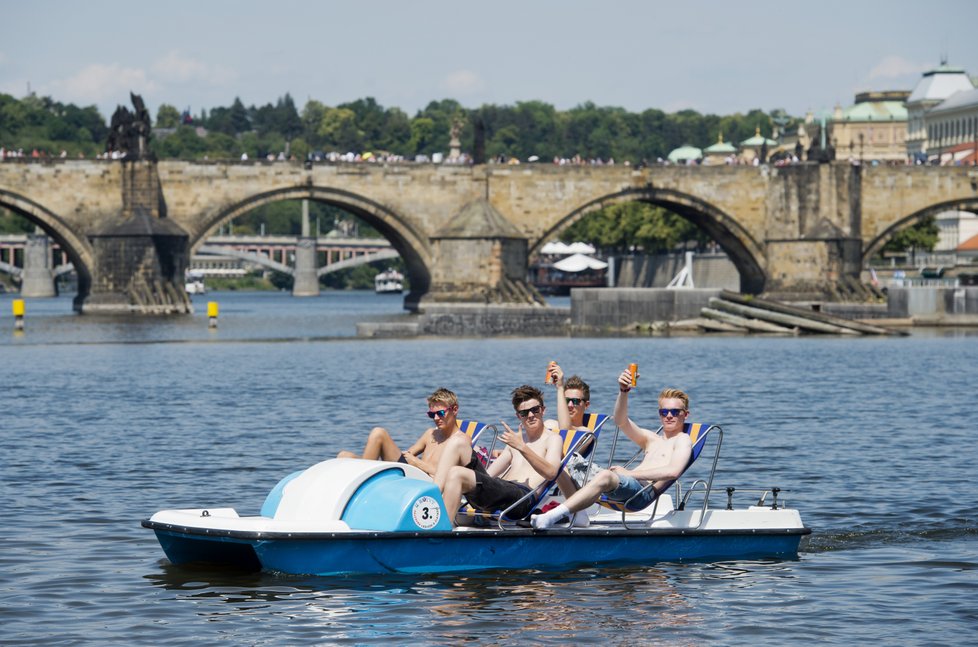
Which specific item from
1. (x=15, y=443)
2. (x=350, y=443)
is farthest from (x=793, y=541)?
(x=15, y=443)

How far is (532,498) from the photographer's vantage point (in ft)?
42.9

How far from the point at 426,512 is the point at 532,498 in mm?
989

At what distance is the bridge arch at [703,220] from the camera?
66.9m

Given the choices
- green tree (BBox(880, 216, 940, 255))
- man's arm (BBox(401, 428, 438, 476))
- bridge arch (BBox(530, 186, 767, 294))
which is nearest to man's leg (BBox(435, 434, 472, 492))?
man's arm (BBox(401, 428, 438, 476))

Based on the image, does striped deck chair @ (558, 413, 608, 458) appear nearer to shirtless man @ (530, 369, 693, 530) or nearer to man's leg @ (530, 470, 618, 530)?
shirtless man @ (530, 369, 693, 530)

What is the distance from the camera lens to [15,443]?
22391 millimetres

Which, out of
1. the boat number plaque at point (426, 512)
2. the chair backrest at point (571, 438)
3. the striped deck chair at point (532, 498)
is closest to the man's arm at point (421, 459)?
the striped deck chair at point (532, 498)

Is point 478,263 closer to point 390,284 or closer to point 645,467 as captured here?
point 645,467

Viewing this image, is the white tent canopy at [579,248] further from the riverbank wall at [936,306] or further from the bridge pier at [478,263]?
the riverbank wall at [936,306]

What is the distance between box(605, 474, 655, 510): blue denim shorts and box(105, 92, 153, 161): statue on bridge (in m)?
49.9

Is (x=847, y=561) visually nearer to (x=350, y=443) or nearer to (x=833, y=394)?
(x=350, y=443)

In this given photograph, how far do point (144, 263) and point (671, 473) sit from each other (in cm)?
4917

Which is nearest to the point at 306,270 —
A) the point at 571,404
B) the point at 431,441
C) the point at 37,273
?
the point at 37,273

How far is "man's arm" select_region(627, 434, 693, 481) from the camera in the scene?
13.2 meters
